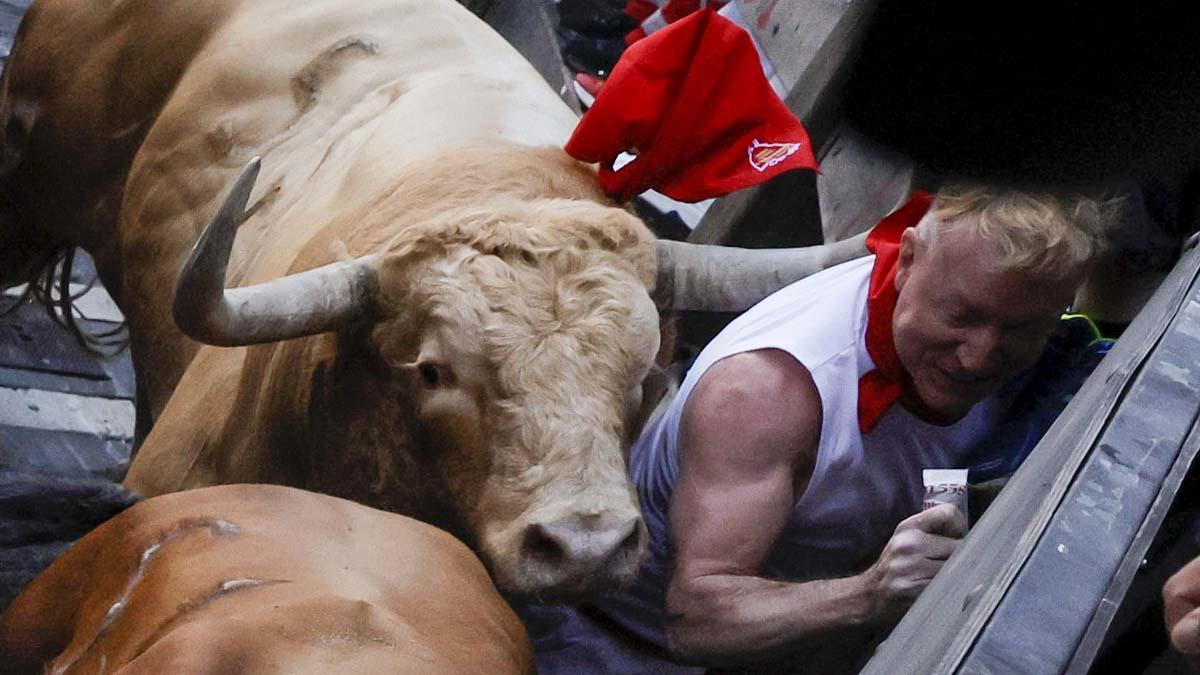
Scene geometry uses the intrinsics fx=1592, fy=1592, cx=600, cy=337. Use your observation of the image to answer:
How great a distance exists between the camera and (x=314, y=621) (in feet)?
5.36

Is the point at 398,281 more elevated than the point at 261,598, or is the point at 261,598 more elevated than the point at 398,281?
the point at 261,598

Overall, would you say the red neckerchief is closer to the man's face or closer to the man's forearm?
the man's face

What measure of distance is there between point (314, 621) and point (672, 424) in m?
0.95

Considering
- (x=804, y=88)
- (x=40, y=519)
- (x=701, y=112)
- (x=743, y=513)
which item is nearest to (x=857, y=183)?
(x=804, y=88)

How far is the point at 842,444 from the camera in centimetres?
230

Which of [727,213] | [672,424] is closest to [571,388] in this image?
[672,424]

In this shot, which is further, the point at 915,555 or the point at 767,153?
the point at 767,153

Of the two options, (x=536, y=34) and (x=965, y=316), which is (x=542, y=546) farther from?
(x=536, y=34)

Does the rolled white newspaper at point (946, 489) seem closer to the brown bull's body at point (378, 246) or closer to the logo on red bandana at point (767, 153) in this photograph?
the brown bull's body at point (378, 246)

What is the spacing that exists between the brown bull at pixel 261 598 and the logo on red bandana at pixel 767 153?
98cm

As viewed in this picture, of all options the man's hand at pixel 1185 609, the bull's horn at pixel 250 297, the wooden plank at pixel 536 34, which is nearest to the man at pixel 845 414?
the bull's horn at pixel 250 297

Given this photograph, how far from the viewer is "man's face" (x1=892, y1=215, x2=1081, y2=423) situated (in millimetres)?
2203

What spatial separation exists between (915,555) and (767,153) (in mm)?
917

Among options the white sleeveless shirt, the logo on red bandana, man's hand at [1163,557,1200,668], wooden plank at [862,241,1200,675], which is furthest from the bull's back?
man's hand at [1163,557,1200,668]
